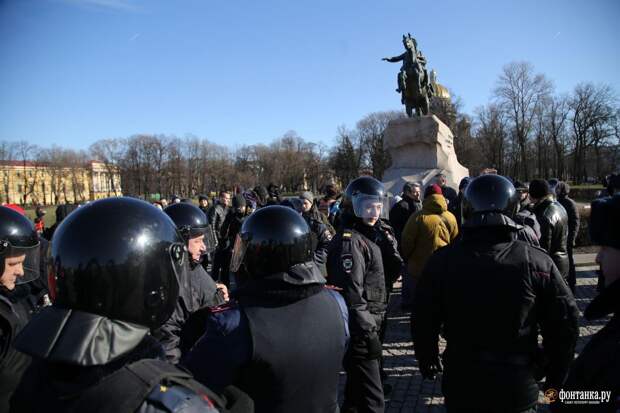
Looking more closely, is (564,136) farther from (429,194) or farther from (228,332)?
(228,332)

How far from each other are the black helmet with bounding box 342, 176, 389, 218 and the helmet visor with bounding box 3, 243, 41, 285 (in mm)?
2633

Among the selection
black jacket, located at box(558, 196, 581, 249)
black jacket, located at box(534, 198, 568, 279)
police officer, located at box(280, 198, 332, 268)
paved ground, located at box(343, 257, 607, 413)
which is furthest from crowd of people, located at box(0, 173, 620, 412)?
black jacket, located at box(558, 196, 581, 249)

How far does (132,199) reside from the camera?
1526 mm

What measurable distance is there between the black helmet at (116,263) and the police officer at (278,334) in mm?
407

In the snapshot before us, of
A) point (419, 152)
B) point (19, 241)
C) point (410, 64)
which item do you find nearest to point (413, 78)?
point (410, 64)

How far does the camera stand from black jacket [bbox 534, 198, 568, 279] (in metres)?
5.73

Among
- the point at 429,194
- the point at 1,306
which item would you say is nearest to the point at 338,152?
the point at 429,194

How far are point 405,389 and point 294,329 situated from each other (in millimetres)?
3417

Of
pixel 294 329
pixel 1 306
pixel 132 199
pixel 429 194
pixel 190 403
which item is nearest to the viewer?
pixel 190 403

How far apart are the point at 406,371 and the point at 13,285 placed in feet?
13.5

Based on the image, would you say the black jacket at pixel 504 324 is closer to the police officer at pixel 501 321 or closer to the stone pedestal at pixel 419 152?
the police officer at pixel 501 321

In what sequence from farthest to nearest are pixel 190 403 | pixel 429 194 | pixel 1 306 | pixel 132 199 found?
pixel 429 194
pixel 1 306
pixel 132 199
pixel 190 403

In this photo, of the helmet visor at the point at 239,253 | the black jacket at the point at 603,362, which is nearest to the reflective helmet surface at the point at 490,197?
the black jacket at the point at 603,362

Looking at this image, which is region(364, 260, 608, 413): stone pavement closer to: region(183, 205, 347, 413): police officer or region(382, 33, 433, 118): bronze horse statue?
region(183, 205, 347, 413): police officer
